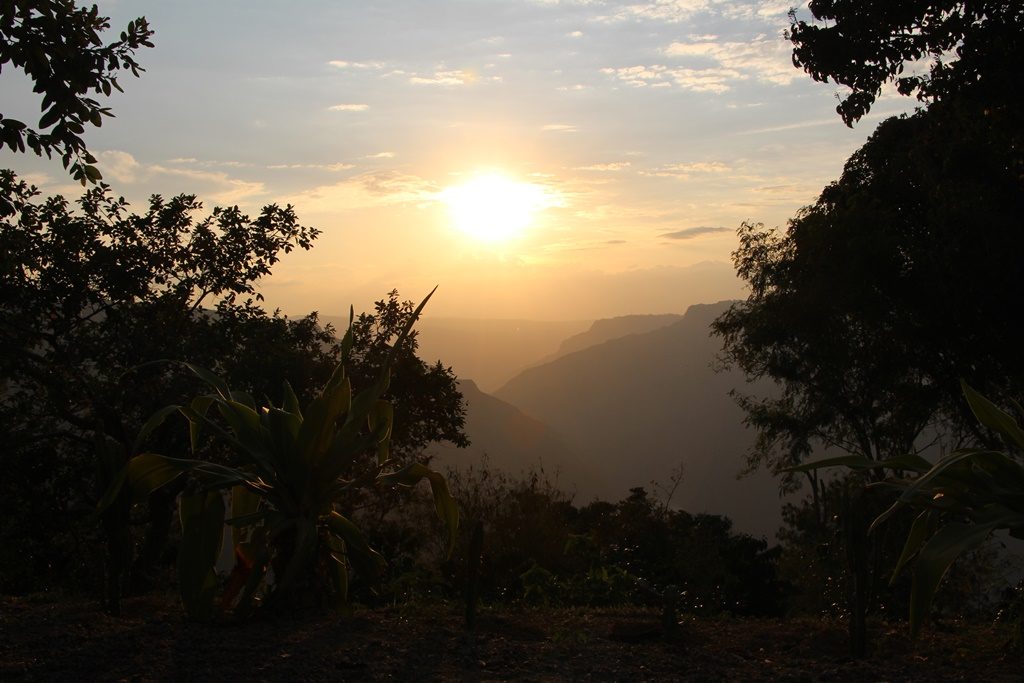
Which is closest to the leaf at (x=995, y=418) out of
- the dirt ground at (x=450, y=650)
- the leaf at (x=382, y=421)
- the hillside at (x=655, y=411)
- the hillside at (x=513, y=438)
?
the dirt ground at (x=450, y=650)

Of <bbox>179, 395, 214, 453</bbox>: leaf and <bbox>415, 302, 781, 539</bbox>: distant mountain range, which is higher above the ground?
Result: <bbox>179, 395, 214, 453</bbox>: leaf

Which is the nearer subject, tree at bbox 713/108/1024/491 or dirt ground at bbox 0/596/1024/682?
dirt ground at bbox 0/596/1024/682

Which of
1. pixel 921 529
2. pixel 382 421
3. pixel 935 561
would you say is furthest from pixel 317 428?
pixel 921 529

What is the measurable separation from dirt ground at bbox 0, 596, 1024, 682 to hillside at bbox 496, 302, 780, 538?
9324 cm

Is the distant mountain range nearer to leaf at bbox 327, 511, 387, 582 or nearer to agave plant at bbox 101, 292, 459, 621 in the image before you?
Answer: agave plant at bbox 101, 292, 459, 621

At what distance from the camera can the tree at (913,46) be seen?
8.66 metres

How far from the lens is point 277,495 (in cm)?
493

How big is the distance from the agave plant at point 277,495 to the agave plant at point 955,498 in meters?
2.37

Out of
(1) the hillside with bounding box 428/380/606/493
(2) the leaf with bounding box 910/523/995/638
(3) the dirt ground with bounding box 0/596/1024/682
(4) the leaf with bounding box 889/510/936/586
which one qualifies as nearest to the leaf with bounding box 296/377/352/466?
(3) the dirt ground with bounding box 0/596/1024/682

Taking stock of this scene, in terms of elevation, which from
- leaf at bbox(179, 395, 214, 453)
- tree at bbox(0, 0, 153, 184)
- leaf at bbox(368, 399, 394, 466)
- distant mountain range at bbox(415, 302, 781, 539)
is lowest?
distant mountain range at bbox(415, 302, 781, 539)

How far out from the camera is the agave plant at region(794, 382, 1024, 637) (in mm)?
3818

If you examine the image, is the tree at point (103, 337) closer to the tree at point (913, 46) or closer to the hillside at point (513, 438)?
the tree at point (913, 46)

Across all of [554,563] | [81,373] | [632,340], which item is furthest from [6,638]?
[632,340]

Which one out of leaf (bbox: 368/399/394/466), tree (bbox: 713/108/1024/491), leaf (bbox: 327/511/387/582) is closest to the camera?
leaf (bbox: 327/511/387/582)
